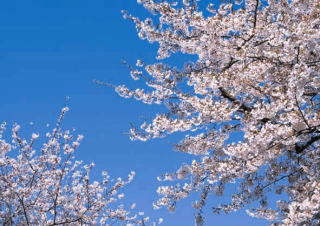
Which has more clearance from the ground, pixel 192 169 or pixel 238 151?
pixel 192 169

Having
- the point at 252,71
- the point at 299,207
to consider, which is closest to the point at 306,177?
the point at 299,207

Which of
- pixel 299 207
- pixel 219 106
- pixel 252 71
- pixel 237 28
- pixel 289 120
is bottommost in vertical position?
pixel 299 207

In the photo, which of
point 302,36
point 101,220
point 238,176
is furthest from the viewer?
point 101,220

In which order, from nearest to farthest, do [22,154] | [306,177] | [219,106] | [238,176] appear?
[219,106], [238,176], [306,177], [22,154]

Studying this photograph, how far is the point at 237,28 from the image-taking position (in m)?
8.80

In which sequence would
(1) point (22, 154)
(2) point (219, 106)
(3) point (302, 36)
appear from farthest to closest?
(1) point (22, 154), (2) point (219, 106), (3) point (302, 36)

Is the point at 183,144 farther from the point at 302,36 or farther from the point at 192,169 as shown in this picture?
the point at 302,36

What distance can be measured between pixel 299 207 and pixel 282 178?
1.98 meters

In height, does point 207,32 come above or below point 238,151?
above

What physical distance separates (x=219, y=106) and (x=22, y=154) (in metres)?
7.49

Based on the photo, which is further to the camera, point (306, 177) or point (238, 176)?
point (306, 177)

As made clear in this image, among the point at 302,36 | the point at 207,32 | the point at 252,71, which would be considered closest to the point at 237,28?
the point at 207,32

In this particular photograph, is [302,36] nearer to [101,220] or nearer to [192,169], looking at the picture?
[192,169]

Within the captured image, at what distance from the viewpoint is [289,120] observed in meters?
7.14
